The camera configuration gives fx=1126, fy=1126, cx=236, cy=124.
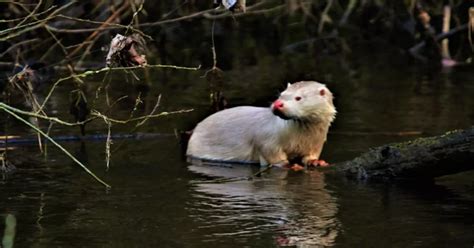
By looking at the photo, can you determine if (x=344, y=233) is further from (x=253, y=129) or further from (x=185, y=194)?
(x=253, y=129)

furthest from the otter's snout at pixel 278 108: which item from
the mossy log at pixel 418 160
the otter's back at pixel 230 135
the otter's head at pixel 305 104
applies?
the mossy log at pixel 418 160

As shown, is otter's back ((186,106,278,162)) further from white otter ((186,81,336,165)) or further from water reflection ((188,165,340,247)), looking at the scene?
water reflection ((188,165,340,247))

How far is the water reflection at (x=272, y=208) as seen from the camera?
631cm

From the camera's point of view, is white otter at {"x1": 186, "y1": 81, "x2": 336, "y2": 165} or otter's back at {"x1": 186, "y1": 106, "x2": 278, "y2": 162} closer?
white otter at {"x1": 186, "y1": 81, "x2": 336, "y2": 165}

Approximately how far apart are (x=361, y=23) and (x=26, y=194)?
1226cm

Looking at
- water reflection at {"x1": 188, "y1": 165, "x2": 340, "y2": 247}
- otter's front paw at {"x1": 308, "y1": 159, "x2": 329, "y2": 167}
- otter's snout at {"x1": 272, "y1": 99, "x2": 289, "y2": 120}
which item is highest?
otter's snout at {"x1": 272, "y1": 99, "x2": 289, "y2": 120}

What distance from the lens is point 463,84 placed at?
1358 cm

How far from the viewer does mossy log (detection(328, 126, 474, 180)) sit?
7242 millimetres

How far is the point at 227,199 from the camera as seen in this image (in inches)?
291

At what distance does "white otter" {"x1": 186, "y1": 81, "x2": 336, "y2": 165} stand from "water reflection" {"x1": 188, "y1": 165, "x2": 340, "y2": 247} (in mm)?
307

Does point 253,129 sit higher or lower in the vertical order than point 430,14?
lower

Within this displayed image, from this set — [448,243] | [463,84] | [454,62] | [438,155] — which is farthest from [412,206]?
[454,62]

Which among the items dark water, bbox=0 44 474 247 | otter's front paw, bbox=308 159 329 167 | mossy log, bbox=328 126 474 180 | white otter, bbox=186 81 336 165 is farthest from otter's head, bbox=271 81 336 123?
mossy log, bbox=328 126 474 180

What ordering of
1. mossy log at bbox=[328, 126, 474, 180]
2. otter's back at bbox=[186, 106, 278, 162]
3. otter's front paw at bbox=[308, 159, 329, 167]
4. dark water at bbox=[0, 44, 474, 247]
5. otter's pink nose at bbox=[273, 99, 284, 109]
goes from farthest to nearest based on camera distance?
otter's back at bbox=[186, 106, 278, 162] < otter's front paw at bbox=[308, 159, 329, 167] < otter's pink nose at bbox=[273, 99, 284, 109] < mossy log at bbox=[328, 126, 474, 180] < dark water at bbox=[0, 44, 474, 247]
